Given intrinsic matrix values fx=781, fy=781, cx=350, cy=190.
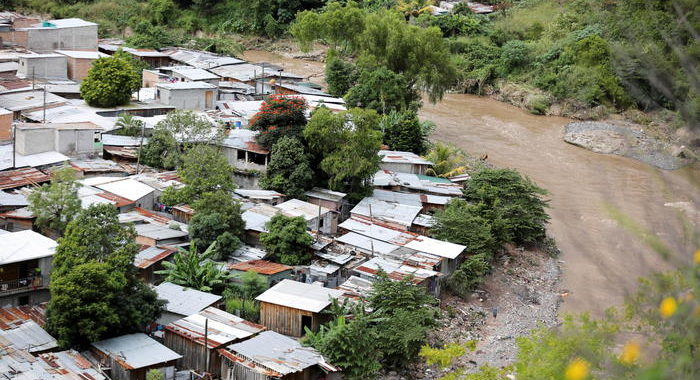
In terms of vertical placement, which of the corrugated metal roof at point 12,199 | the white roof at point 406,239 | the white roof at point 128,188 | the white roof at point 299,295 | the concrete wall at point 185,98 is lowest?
the white roof at point 299,295

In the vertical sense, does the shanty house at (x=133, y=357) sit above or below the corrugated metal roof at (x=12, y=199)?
below

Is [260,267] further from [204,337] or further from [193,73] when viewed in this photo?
[193,73]

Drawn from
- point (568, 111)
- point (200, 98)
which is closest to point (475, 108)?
point (568, 111)

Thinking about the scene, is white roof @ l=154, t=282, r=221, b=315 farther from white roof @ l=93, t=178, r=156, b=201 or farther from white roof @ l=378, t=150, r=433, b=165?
white roof @ l=378, t=150, r=433, b=165

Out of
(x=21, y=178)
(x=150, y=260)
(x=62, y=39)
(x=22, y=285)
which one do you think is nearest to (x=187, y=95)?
(x=21, y=178)

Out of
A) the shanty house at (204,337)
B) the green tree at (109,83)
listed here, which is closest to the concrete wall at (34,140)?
the green tree at (109,83)

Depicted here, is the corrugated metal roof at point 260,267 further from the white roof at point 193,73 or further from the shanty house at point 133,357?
the white roof at point 193,73

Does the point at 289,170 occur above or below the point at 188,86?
below

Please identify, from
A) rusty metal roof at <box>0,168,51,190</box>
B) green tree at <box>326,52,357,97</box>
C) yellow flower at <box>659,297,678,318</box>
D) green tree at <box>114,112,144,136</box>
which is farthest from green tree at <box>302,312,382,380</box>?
green tree at <box>326,52,357,97</box>
